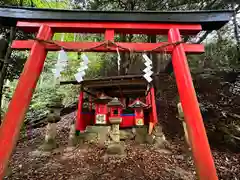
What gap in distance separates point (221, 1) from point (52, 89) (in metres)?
11.2

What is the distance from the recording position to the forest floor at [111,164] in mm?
4855

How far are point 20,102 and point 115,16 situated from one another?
85.5 inches

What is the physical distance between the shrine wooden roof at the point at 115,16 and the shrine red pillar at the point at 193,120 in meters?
0.38

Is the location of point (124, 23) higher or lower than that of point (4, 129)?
higher

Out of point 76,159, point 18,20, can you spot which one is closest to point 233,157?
point 76,159

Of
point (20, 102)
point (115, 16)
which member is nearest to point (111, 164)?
point (20, 102)

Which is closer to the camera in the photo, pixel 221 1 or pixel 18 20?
pixel 18 20

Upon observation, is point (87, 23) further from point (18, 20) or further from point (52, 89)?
point (52, 89)

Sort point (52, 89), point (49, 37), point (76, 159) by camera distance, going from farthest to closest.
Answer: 1. point (52, 89)
2. point (76, 159)
3. point (49, 37)

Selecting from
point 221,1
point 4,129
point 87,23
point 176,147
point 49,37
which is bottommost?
point 176,147

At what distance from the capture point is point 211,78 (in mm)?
10109

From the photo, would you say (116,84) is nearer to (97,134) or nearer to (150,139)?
(97,134)

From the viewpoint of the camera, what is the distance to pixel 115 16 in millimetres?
3521

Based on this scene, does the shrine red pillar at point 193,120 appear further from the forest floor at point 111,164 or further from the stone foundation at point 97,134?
the stone foundation at point 97,134
